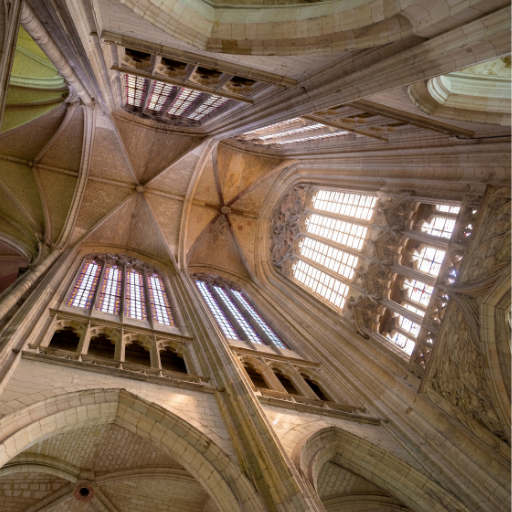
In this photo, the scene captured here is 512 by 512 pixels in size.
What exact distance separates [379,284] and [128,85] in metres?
10.0

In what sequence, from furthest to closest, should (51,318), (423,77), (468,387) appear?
(51,318), (468,387), (423,77)

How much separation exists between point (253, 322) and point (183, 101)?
8.18m

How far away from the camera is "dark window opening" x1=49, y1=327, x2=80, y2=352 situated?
11.0 metres

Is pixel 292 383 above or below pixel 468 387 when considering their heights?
below

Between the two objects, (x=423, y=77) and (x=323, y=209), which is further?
(x=323, y=209)

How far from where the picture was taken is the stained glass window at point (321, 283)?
48.1ft

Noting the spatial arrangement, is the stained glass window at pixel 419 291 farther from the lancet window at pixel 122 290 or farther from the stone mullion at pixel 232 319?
the lancet window at pixel 122 290

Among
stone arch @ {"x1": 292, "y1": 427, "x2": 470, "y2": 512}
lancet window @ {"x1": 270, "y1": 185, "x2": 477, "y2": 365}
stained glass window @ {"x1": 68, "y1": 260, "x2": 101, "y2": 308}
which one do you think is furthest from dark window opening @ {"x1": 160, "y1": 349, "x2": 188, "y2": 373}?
lancet window @ {"x1": 270, "y1": 185, "x2": 477, "y2": 365}

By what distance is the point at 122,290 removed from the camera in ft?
52.7

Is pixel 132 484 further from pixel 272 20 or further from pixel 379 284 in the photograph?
pixel 272 20

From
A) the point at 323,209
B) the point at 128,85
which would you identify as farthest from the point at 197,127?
the point at 323,209

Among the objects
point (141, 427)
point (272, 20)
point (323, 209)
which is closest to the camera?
point (272, 20)

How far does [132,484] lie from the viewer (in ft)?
30.8

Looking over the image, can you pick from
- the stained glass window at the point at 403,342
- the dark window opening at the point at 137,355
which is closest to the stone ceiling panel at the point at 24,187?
the dark window opening at the point at 137,355
